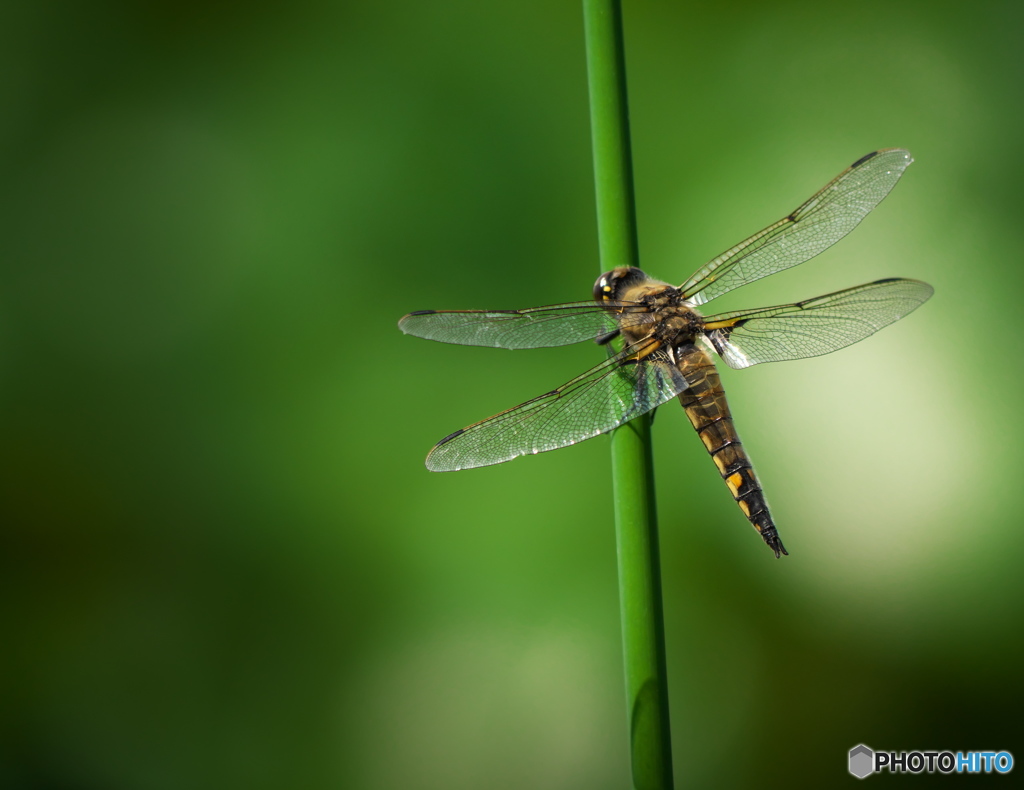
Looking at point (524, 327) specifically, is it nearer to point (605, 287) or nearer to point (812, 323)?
point (605, 287)

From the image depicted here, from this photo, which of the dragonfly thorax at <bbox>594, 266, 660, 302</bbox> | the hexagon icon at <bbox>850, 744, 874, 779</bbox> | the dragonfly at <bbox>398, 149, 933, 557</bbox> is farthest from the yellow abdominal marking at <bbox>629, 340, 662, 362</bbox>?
the hexagon icon at <bbox>850, 744, 874, 779</bbox>

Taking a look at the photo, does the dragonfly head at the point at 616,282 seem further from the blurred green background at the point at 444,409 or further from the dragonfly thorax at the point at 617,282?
the blurred green background at the point at 444,409

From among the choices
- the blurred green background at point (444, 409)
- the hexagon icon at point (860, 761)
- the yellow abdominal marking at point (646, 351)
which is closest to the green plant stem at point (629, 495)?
the yellow abdominal marking at point (646, 351)

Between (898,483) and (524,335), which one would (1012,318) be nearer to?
(898,483)

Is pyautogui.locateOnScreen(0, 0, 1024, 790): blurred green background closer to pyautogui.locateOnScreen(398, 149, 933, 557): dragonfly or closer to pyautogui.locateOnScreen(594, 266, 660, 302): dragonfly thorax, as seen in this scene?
pyautogui.locateOnScreen(398, 149, 933, 557): dragonfly

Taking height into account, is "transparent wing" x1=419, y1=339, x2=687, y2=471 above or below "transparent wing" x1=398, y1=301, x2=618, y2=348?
below

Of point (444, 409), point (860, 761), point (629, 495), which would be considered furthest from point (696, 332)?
point (860, 761)
